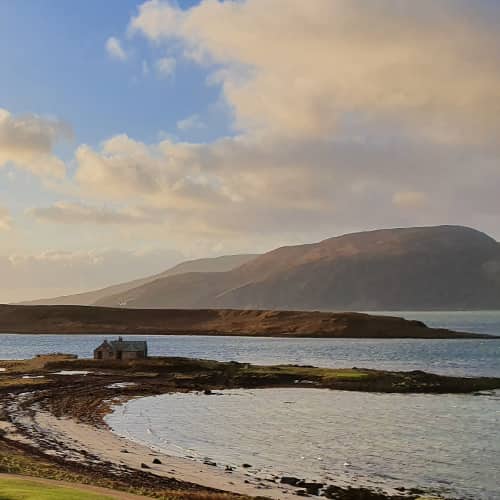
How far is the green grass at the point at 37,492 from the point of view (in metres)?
22.4

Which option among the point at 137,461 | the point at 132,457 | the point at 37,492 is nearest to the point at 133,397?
the point at 132,457

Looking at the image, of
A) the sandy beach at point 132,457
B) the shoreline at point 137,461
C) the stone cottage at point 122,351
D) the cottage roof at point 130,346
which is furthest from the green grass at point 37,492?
the cottage roof at point 130,346

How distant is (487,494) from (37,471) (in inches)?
788

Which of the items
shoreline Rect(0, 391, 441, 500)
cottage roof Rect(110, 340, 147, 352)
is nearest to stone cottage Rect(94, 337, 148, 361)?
cottage roof Rect(110, 340, 147, 352)

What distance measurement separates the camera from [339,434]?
47531 millimetres

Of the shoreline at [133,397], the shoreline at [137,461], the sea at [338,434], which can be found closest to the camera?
the shoreline at [137,461]

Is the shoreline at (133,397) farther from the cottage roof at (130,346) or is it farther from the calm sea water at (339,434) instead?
the cottage roof at (130,346)

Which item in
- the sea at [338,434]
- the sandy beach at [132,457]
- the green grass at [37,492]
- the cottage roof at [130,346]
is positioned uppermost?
the cottage roof at [130,346]

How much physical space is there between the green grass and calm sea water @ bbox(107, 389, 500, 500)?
1280cm

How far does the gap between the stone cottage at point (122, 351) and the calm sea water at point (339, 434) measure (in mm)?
33138

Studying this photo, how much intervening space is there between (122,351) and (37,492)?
78.6m

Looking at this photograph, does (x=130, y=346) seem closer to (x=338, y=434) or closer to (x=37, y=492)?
(x=338, y=434)

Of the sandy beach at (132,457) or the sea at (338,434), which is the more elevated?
the sandy beach at (132,457)

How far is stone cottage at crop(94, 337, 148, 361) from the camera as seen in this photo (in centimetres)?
10000
